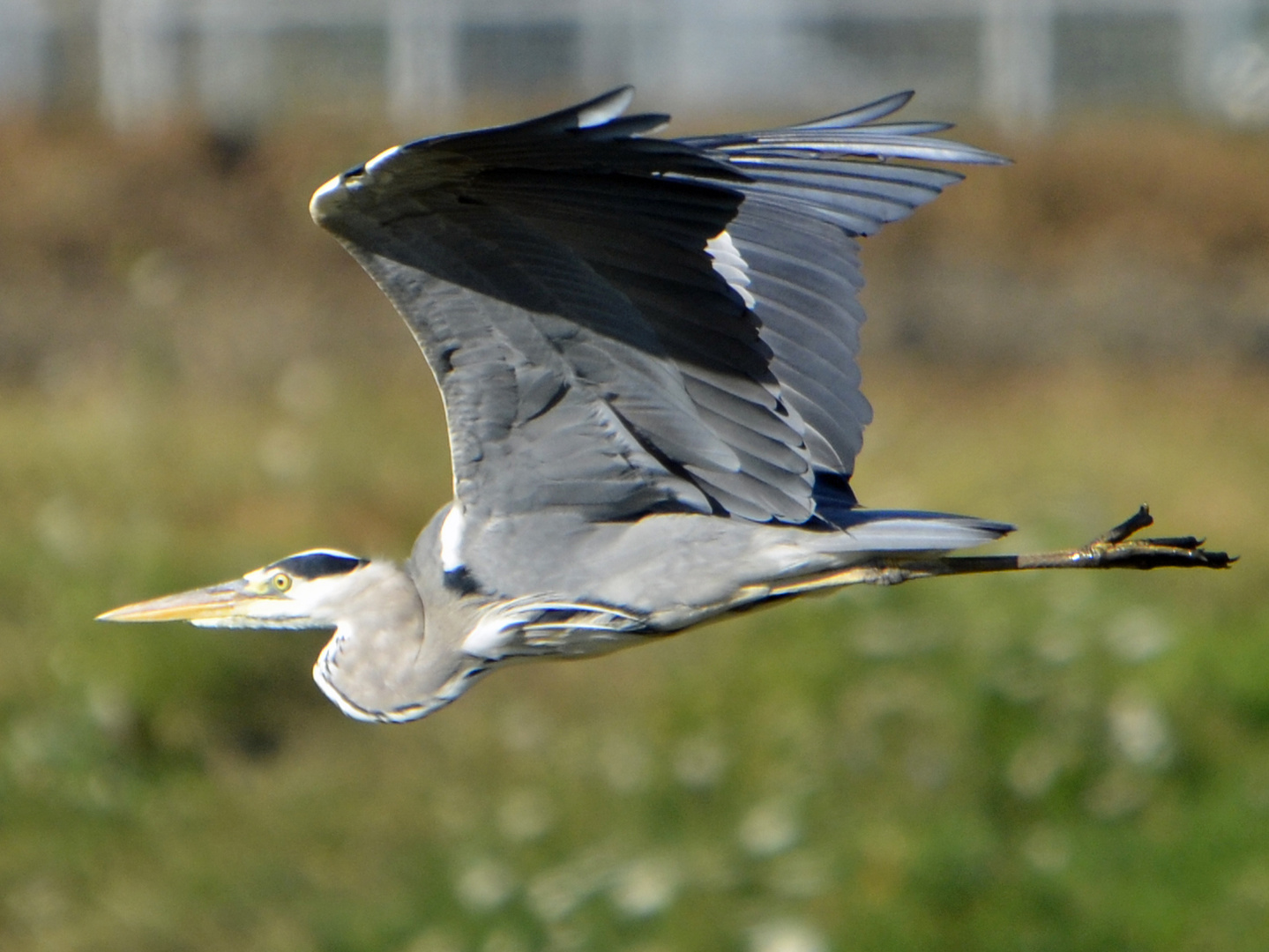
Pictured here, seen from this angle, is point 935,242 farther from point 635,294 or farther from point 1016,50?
point 635,294

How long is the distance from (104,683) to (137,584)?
14.3 inches

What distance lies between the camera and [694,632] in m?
7.02

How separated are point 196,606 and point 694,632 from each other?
434cm

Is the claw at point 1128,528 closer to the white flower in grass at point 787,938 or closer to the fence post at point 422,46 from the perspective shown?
the white flower in grass at point 787,938

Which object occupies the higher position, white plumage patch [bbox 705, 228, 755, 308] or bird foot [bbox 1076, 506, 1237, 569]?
white plumage patch [bbox 705, 228, 755, 308]

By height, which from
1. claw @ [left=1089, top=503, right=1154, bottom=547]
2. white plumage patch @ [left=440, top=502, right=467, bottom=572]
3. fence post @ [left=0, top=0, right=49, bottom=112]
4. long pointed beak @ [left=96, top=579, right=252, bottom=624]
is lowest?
fence post @ [left=0, top=0, right=49, bottom=112]

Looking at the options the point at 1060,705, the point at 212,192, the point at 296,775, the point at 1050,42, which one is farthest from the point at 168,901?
the point at 1050,42

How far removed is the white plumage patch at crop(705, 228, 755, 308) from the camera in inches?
110

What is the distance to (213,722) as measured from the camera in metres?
6.38

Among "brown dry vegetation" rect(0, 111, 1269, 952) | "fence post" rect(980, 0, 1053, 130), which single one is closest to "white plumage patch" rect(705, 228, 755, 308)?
"brown dry vegetation" rect(0, 111, 1269, 952)

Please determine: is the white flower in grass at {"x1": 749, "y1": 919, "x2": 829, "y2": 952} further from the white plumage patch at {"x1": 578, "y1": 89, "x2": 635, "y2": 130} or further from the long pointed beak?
the white plumage patch at {"x1": 578, "y1": 89, "x2": 635, "y2": 130}

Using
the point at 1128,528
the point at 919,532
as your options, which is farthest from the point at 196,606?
the point at 1128,528

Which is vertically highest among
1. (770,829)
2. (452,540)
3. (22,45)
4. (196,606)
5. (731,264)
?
(731,264)

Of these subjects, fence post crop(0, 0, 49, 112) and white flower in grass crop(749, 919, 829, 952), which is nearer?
white flower in grass crop(749, 919, 829, 952)
